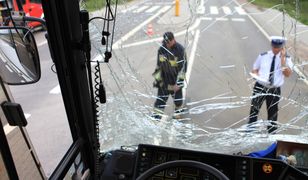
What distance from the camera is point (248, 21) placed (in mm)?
2236

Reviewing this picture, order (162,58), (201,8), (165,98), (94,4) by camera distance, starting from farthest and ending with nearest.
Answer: (165,98), (162,58), (201,8), (94,4)

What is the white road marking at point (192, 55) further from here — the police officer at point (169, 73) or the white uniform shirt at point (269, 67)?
the white uniform shirt at point (269, 67)

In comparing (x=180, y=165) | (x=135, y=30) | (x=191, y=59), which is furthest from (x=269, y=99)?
(x=180, y=165)

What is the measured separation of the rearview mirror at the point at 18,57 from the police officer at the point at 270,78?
1697mm

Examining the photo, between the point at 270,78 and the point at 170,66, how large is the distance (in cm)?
79

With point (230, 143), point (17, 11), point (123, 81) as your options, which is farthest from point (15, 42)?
point (230, 143)

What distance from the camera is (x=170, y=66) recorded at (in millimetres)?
2383

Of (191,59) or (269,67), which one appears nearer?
(269,67)

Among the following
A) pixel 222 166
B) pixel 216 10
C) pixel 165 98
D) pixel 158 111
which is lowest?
pixel 158 111

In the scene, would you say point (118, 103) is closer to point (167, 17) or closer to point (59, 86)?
point (167, 17)

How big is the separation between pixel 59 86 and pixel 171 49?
3.42 feet

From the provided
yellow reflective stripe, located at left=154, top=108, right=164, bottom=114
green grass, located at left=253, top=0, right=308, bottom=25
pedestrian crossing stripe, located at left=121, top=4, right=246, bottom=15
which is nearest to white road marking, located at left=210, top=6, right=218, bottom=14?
pedestrian crossing stripe, located at left=121, top=4, right=246, bottom=15

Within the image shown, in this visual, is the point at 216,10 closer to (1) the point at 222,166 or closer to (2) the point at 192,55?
(2) the point at 192,55

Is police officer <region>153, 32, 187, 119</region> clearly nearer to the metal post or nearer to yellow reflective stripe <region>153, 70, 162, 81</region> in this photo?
yellow reflective stripe <region>153, 70, 162, 81</region>
